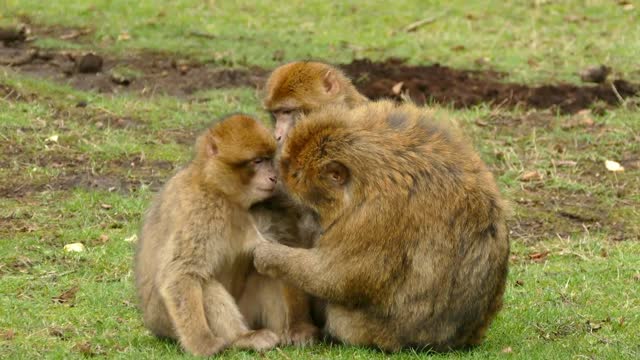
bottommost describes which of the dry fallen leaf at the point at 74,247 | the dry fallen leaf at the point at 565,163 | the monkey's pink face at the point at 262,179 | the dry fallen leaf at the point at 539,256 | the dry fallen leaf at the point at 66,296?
the dry fallen leaf at the point at 565,163

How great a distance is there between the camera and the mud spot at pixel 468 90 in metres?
13.7

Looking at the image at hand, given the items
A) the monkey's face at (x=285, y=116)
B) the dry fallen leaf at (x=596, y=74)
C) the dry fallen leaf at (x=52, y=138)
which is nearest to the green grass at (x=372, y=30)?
the dry fallen leaf at (x=596, y=74)

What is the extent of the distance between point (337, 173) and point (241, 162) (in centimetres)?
55

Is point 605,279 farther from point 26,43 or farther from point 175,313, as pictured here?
point 26,43

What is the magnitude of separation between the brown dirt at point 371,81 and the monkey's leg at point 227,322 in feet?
23.0

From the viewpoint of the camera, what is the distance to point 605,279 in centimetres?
861

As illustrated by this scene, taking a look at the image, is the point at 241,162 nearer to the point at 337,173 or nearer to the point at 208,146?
the point at 208,146

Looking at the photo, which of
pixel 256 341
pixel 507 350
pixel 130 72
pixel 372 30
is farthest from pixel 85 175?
pixel 372 30

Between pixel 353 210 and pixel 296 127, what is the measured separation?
542mm

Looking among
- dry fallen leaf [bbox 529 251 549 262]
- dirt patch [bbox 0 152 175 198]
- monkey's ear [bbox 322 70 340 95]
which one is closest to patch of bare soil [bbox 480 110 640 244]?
dry fallen leaf [bbox 529 251 549 262]

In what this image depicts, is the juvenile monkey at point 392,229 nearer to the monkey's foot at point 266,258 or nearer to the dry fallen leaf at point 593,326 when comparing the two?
the monkey's foot at point 266,258

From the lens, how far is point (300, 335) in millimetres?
6844

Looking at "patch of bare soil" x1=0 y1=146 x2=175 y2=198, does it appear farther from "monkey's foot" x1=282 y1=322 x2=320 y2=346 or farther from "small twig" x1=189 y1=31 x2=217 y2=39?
"small twig" x1=189 y1=31 x2=217 y2=39

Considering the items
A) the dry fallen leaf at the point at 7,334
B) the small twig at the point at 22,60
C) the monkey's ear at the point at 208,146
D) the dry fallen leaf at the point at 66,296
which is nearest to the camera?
the monkey's ear at the point at 208,146
